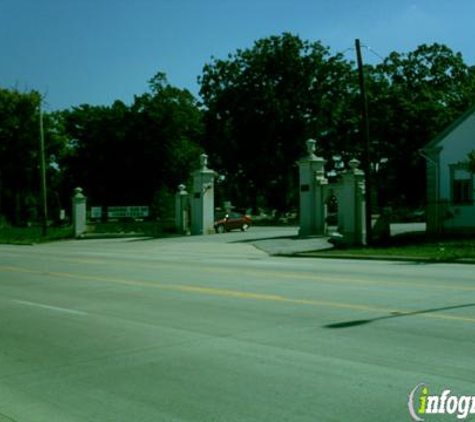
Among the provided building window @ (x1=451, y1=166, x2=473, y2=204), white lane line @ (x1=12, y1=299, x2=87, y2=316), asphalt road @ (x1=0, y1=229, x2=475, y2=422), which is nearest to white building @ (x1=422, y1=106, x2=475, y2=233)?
building window @ (x1=451, y1=166, x2=473, y2=204)

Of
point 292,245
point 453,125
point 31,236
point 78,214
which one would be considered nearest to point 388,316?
point 292,245

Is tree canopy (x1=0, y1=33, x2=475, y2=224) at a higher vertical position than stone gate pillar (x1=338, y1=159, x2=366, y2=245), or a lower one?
higher

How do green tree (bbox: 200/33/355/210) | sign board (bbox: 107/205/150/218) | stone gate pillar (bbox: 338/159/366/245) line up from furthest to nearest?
green tree (bbox: 200/33/355/210)
sign board (bbox: 107/205/150/218)
stone gate pillar (bbox: 338/159/366/245)

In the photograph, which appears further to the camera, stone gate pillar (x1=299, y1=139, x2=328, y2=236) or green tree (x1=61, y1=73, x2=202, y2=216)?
green tree (x1=61, y1=73, x2=202, y2=216)

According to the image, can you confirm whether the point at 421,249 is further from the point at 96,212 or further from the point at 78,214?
the point at 96,212

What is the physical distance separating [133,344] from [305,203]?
3021 cm

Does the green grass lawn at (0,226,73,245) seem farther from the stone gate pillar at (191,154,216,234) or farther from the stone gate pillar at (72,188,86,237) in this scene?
the stone gate pillar at (191,154,216,234)

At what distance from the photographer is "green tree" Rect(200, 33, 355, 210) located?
68.6 m

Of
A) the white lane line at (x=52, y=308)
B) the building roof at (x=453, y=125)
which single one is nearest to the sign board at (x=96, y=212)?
the building roof at (x=453, y=125)

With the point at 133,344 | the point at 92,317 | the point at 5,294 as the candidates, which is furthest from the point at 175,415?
the point at 5,294

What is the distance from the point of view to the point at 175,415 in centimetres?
600

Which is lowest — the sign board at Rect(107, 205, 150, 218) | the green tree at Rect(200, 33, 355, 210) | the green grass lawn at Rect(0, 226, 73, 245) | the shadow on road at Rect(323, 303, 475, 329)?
the green grass lawn at Rect(0, 226, 73, 245)

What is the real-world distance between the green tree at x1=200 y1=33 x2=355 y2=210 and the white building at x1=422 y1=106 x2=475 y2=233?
31.6 m

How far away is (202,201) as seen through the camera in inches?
1784
